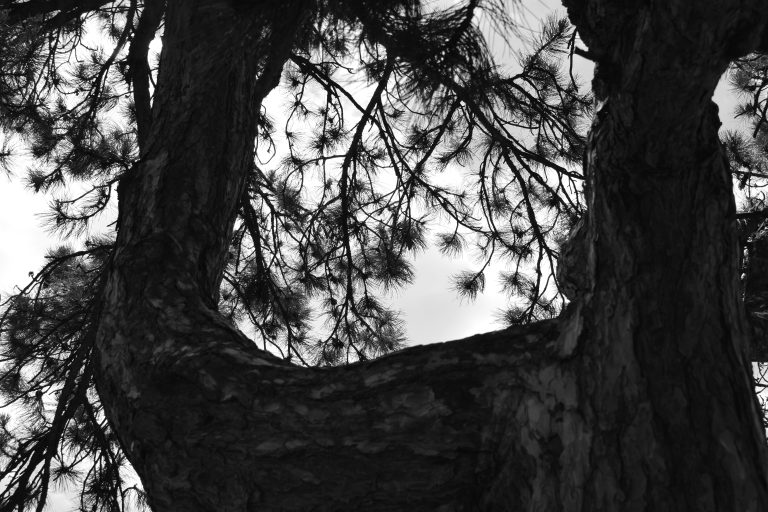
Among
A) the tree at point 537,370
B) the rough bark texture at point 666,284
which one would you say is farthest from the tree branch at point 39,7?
→ the rough bark texture at point 666,284

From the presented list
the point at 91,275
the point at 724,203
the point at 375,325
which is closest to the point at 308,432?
the point at 724,203

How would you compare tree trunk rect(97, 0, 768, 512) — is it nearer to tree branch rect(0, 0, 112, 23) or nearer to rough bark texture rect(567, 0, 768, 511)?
rough bark texture rect(567, 0, 768, 511)

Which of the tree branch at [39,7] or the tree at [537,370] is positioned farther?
the tree branch at [39,7]

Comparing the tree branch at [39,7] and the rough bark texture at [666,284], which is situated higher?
the tree branch at [39,7]

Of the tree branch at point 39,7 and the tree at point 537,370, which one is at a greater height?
the tree branch at point 39,7

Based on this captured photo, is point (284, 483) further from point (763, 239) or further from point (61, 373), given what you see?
point (61, 373)

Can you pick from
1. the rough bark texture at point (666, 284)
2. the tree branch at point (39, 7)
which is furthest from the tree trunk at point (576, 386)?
the tree branch at point (39, 7)

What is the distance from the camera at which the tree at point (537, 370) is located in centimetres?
100

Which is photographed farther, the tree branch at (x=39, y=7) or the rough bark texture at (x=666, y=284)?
the tree branch at (x=39, y=7)

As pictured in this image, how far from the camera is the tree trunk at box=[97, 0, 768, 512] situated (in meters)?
1.00

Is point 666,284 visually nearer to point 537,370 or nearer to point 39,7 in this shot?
point 537,370

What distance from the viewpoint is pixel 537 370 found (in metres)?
1.18

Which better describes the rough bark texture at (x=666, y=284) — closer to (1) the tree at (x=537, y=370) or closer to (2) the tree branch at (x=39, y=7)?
(1) the tree at (x=537, y=370)

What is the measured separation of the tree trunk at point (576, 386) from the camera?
100cm
